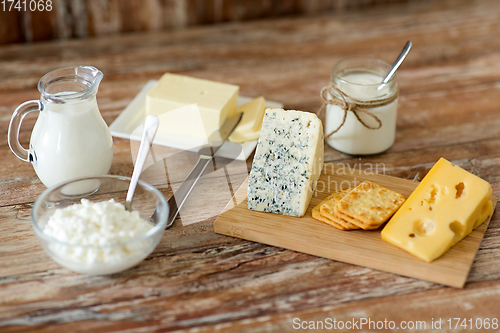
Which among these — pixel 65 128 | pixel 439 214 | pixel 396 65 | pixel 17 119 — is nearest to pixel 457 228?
pixel 439 214

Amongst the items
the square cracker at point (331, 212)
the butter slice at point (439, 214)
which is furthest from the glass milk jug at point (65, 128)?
the butter slice at point (439, 214)

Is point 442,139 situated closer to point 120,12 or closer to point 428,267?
point 428,267

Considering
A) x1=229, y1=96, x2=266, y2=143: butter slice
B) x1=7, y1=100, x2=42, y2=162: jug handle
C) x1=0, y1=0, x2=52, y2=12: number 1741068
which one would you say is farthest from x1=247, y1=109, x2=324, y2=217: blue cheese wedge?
x1=0, y1=0, x2=52, y2=12: number 1741068

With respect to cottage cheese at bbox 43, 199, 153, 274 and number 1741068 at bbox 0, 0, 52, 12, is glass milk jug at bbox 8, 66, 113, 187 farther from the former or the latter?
number 1741068 at bbox 0, 0, 52, 12

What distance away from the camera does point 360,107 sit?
1376 millimetres

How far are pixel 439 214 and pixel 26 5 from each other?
185cm

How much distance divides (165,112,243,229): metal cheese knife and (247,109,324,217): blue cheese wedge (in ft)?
0.64

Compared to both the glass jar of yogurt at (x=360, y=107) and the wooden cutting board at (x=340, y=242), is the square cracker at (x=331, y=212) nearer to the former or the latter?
the wooden cutting board at (x=340, y=242)

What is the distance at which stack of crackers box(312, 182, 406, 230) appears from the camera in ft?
3.64

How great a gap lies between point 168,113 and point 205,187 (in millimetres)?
299

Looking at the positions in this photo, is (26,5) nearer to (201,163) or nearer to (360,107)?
(201,163)

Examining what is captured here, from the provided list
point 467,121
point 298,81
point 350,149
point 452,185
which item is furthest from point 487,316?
point 298,81

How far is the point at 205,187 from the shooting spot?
134 centimetres

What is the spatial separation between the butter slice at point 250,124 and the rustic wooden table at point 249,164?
105 mm
